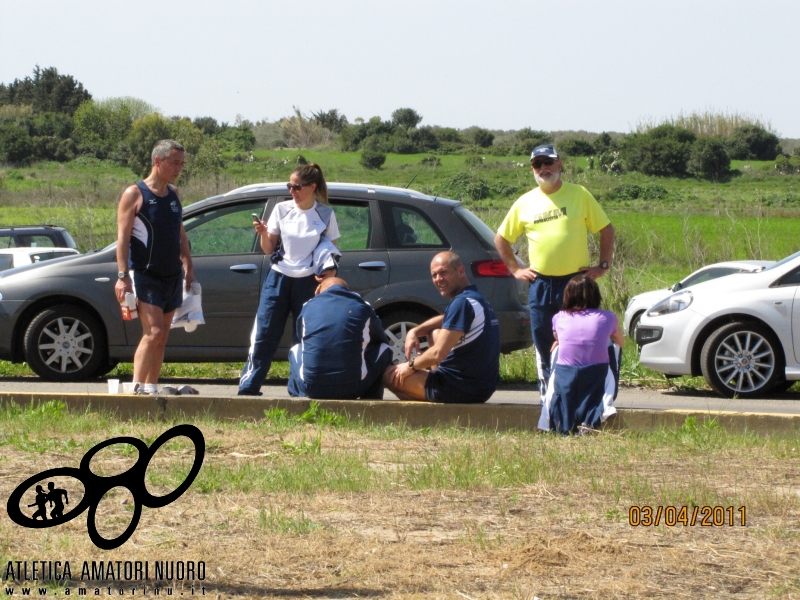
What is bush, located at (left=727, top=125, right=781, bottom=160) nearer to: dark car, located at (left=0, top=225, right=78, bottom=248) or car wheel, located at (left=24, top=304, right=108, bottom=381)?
dark car, located at (left=0, top=225, right=78, bottom=248)

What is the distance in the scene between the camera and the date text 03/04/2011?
453 cm

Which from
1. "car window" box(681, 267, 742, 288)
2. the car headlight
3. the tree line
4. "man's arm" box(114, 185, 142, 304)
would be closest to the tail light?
the car headlight

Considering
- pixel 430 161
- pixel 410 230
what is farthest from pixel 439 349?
pixel 430 161

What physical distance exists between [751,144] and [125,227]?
248 feet

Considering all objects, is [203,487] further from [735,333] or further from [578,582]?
A: [735,333]

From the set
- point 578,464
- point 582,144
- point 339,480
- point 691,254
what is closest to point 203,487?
point 339,480

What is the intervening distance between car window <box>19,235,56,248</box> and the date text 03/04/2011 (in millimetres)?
15267

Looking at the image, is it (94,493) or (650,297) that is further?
(650,297)

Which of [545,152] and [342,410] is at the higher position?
[545,152]

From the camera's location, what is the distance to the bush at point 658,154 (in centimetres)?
6969

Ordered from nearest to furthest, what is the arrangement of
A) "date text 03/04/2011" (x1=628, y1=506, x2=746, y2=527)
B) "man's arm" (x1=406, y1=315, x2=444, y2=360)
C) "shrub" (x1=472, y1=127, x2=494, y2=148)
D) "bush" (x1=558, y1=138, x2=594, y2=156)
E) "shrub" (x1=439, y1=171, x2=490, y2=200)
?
1. "date text 03/04/2011" (x1=628, y1=506, x2=746, y2=527)
2. "man's arm" (x1=406, y1=315, x2=444, y2=360)
3. "shrub" (x1=439, y1=171, x2=490, y2=200)
4. "bush" (x1=558, y1=138, x2=594, y2=156)
5. "shrub" (x1=472, y1=127, x2=494, y2=148)

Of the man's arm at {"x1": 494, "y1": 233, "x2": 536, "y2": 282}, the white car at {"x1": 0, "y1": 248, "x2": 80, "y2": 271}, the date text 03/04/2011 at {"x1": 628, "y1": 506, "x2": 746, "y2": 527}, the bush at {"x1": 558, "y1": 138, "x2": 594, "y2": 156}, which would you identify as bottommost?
the date text 03/04/2011 at {"x1": 628, "y1": 506, "x2": 746, "y2": 527}

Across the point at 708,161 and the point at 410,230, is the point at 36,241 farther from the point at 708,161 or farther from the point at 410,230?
the point at 708,161

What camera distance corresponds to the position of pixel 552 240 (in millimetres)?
Answer: 7539
